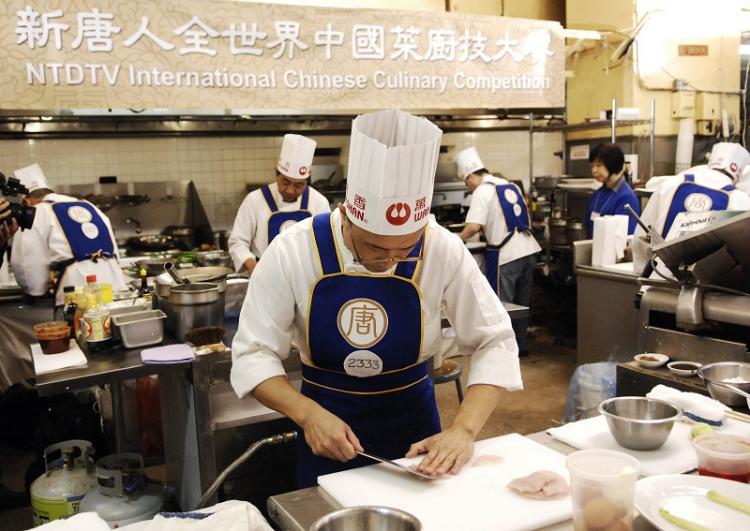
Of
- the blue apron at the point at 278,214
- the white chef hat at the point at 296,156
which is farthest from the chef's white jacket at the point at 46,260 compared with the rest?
the white chef hat at the point at 296,156

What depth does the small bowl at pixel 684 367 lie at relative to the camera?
2.13 metres

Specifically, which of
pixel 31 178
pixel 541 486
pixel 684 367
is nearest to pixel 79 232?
pixel 31 178

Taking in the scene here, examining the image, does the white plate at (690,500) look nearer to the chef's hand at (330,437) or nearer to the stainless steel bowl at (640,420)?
the stainless steel bowl at (640,420)

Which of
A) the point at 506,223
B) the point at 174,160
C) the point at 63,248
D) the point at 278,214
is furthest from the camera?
the point at 174,160

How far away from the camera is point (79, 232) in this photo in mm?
4453

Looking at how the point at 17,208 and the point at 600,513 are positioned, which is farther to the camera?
the point at 17,208

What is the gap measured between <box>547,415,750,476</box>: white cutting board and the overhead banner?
2375 mm

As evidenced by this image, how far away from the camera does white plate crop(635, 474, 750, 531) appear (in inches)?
45.8

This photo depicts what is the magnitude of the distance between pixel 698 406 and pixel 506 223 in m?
4.32

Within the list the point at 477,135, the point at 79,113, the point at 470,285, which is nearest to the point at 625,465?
the point at 470,285

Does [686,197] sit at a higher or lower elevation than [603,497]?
higher

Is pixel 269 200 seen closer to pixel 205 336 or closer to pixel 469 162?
pixel 469 162

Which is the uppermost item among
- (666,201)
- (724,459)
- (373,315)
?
(666,201)

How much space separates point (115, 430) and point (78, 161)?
3.83m
